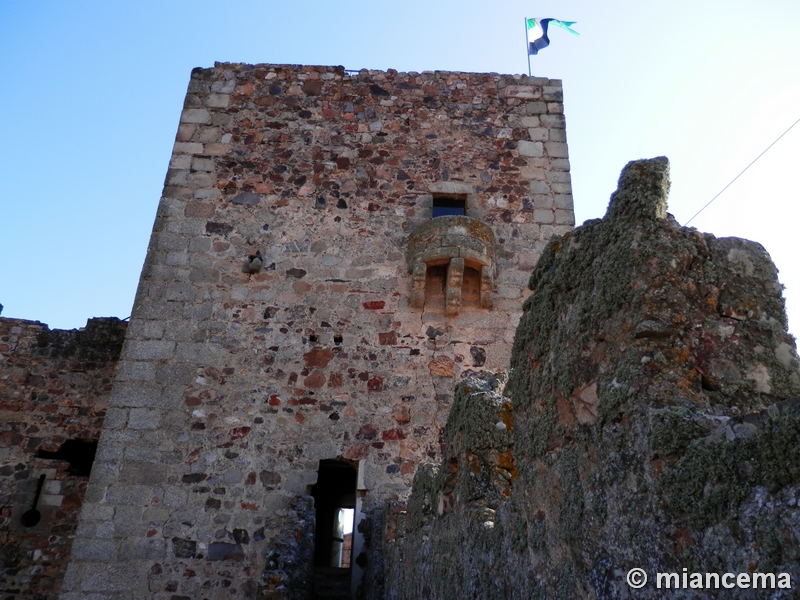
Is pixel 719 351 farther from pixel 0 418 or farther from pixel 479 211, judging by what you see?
pixel 0 418

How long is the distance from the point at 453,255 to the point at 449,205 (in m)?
1.07

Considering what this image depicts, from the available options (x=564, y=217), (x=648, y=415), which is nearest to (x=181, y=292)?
(x=564, y=217)

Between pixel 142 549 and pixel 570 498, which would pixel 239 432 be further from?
pixel 570 498

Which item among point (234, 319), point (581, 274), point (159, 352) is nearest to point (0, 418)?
point (159, 352)

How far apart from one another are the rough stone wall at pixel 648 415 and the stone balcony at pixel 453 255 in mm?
4183

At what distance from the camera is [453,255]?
247 inches

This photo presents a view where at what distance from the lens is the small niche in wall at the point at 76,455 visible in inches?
288

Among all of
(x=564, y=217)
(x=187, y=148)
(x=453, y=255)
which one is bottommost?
(x=453, y=255)

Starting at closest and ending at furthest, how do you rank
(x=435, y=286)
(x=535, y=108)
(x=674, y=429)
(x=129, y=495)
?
(x=674, y=429) < (x=129, y=495) < (x=435, y=286) < (x=535, y=108)

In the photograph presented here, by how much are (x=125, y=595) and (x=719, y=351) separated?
529 cm

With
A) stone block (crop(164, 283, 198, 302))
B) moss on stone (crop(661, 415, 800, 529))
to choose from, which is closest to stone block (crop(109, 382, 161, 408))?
stone block (crop(164, 283, 198, 302))

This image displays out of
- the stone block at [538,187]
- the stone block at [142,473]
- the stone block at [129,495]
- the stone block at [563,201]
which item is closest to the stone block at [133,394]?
the stone block at [142,473]

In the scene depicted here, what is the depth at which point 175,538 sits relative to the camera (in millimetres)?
5453

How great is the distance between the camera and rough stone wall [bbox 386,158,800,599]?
1104 mm
